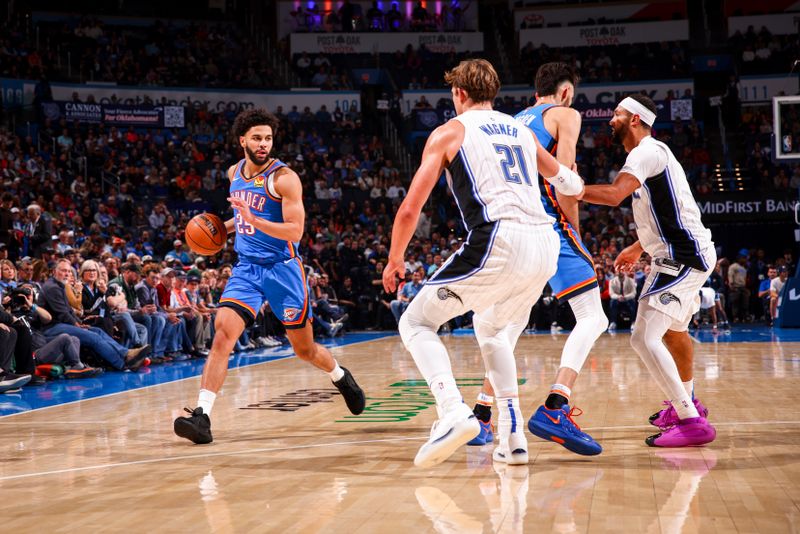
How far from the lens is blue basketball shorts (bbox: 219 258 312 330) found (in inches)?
235

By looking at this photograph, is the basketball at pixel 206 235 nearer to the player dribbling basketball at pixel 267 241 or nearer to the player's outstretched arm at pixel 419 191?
the player dribbling basketball at pixel 267 241

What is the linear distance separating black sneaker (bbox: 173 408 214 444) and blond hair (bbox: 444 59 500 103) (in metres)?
2.57

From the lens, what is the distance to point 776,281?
19.7m

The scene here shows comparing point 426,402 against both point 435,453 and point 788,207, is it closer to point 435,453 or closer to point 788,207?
point 435,453

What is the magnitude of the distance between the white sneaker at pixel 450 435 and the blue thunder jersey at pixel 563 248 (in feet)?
4.12

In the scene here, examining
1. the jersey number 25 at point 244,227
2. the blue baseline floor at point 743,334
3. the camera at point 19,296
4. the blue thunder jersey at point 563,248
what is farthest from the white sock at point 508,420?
the blue baseline floor at point 743,334

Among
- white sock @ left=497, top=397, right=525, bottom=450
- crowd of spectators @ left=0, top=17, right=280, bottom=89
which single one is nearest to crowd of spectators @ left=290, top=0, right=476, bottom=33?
crowd of spectators @ left=0, top=17, right=280, bottom=89

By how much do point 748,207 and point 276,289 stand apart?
19744 millimetres

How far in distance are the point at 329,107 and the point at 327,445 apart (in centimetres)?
2401

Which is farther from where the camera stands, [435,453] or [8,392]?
[8,392]

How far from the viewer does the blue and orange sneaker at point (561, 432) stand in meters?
4.64

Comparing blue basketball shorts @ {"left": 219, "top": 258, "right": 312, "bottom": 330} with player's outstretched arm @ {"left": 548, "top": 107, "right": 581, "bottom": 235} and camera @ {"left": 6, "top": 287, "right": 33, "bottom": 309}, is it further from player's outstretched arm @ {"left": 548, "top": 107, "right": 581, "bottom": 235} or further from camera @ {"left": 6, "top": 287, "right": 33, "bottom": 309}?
camera @ {"left": 6, "top": 287, "right": 33, "bottom": 309}

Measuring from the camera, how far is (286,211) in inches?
234

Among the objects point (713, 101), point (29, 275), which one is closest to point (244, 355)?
point (29, 275)
